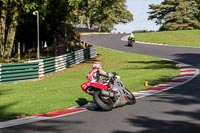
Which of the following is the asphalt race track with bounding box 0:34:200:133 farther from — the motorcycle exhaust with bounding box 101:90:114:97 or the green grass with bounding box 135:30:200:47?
the green grass with bounding box 135:30:200:47

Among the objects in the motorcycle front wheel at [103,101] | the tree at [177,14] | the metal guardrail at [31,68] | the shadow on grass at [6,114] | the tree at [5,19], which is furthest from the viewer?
the tree at [177,14]

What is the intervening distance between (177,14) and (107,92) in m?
83.5

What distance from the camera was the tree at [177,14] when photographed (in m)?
90.9

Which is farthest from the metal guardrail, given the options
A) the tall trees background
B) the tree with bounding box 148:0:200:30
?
the tree with bounding box 148:0:200:30

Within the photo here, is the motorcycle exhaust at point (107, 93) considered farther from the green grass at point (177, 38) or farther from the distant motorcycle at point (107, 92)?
the green grass at point (177, 38)

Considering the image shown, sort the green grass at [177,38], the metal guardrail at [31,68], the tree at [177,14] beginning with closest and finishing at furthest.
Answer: the metal guardrail at [31,68], the green grass at [177,38], the tree at [177,14]

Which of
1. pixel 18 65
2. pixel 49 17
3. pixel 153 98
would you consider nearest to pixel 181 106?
pixel 153 98

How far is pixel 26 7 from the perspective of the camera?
93.7 ft

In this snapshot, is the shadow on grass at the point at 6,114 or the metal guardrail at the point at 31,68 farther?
the metal guardrail at the point at 31,68

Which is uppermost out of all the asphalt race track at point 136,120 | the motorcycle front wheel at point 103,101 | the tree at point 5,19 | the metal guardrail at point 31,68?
the tree at point 5,19

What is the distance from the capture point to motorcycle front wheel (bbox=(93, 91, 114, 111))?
11.3 m

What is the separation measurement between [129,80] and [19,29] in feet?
94.5

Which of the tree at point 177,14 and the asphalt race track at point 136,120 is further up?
the tree at point 177,14

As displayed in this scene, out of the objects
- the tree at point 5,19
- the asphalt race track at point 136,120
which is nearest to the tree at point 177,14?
the tree at point 5,19
